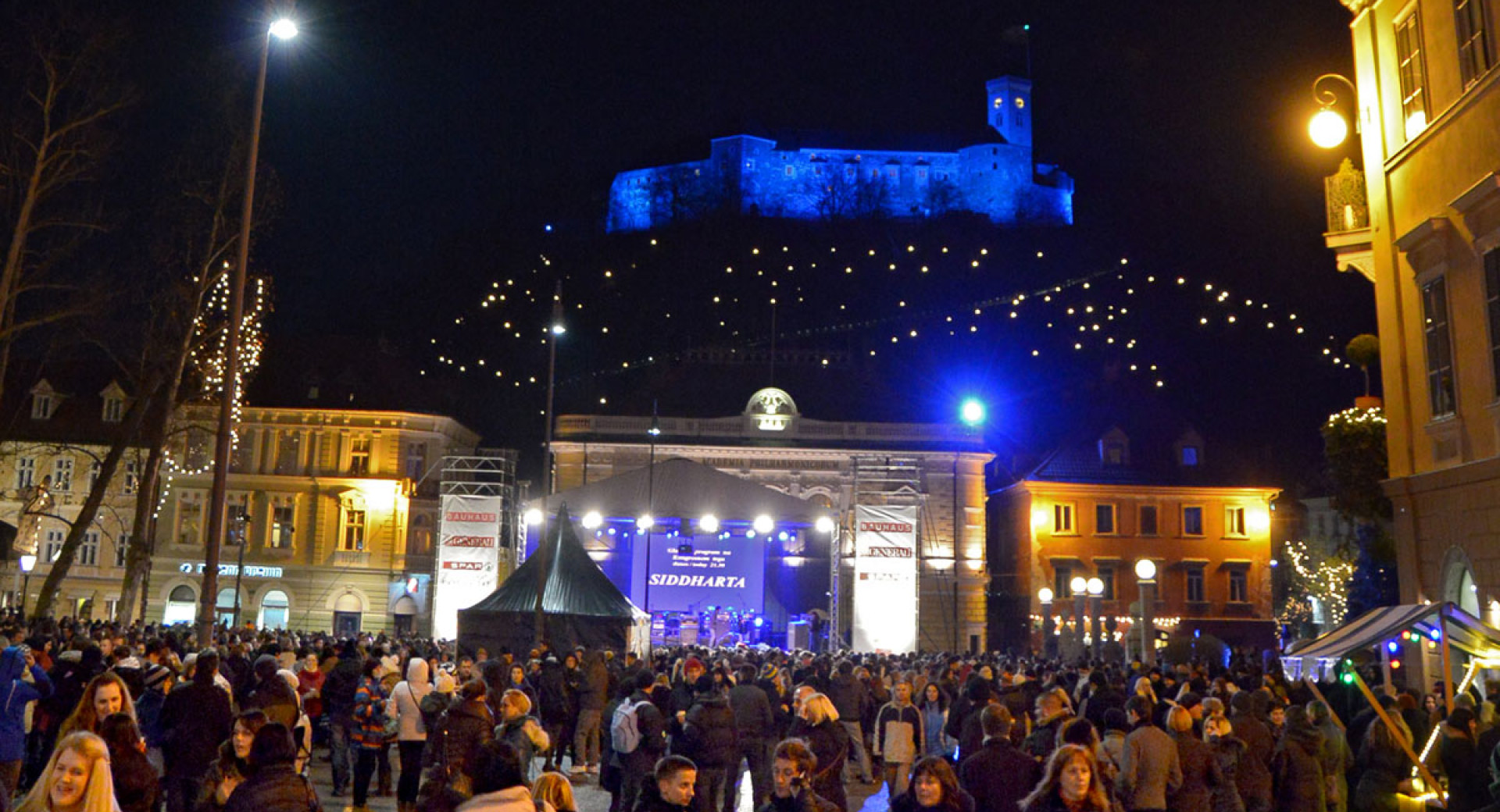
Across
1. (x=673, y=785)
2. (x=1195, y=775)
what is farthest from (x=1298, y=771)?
(x=673, y=785)

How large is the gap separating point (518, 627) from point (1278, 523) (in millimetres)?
46131

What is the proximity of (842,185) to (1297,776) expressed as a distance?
292 ft

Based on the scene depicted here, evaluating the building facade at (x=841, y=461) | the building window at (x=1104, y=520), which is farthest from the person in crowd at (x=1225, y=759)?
the building window at (x=1104, y=520)

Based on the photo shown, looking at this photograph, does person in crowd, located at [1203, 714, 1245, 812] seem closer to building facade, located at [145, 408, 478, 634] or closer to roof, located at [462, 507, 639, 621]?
roof, located at [462, 507, 639, 621]

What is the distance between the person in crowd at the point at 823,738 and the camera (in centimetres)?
945

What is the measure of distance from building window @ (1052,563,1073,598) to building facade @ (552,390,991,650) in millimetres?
3295

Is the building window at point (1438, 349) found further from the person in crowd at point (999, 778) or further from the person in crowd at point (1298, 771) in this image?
the person in crowd at point (999, 778)

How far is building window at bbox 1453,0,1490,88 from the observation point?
1438 centimetres

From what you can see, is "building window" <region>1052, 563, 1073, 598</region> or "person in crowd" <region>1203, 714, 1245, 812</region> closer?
"person in crowd" <region>1203, 714, 1245, 812</region>

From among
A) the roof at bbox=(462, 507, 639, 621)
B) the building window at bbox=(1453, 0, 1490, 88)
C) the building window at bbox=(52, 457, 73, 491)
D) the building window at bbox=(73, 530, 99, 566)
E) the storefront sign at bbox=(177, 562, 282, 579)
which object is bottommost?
the roof at bbox=(462, 507, 639, 621)

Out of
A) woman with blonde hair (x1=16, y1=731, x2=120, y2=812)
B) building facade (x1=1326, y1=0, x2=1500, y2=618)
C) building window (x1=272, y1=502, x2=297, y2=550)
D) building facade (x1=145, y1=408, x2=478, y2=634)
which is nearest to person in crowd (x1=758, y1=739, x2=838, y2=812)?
woman with blonde hair (x1=16, y1=731, x2=120, y2=812)

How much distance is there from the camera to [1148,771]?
28.2ft

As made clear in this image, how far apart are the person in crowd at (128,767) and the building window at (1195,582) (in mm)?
50259

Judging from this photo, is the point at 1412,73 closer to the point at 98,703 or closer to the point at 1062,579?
the point at 98,703
